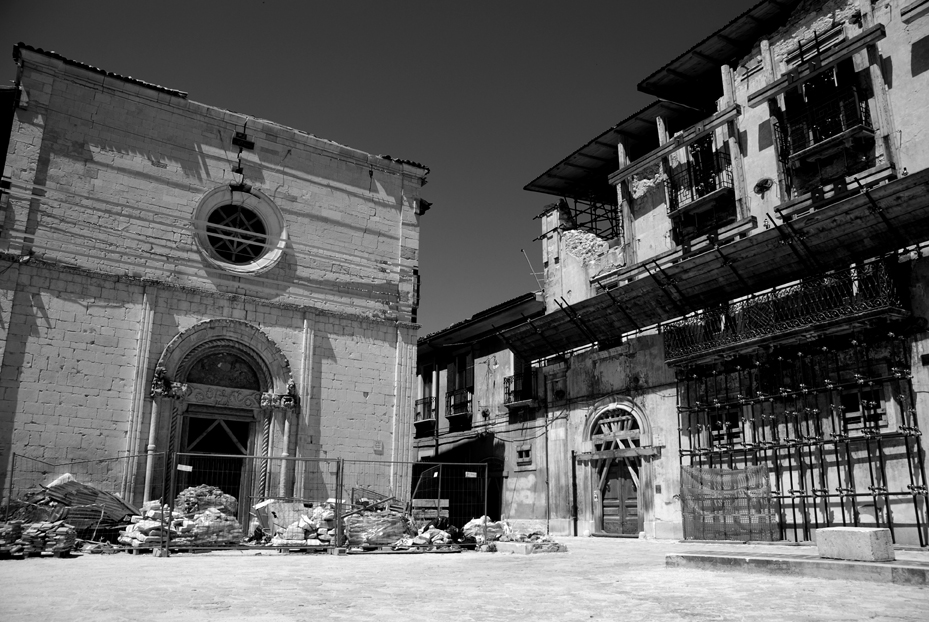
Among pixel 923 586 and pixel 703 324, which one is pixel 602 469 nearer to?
pixel 703 324

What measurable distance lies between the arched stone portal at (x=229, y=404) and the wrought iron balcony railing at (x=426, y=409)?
12.8 m

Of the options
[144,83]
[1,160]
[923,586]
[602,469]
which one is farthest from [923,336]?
[1,160]

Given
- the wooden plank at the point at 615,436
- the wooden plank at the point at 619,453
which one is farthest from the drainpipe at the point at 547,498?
the wooden plank at the point at 615,436

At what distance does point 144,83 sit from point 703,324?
54.3 ft

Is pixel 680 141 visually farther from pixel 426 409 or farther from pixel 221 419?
pixel 426 409

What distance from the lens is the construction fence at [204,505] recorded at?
48.8 ft

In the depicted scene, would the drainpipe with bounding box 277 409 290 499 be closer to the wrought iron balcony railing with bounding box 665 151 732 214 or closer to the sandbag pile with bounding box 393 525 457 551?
the sandbag pile with bounding box 393 525 457 551

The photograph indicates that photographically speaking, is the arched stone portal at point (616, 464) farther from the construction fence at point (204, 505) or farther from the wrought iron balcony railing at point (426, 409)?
Result: the wrought iron balcony railing at point (426, 409)

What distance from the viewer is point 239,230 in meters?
20.5

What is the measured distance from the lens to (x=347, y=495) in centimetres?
2041

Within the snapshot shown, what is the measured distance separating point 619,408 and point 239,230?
12638mm

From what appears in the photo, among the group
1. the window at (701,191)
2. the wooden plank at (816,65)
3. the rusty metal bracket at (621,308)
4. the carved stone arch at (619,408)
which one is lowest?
the carved stone arch at (619,408)

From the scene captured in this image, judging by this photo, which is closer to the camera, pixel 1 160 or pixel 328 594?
pixel 328 594

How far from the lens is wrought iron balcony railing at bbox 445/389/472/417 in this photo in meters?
30.0
